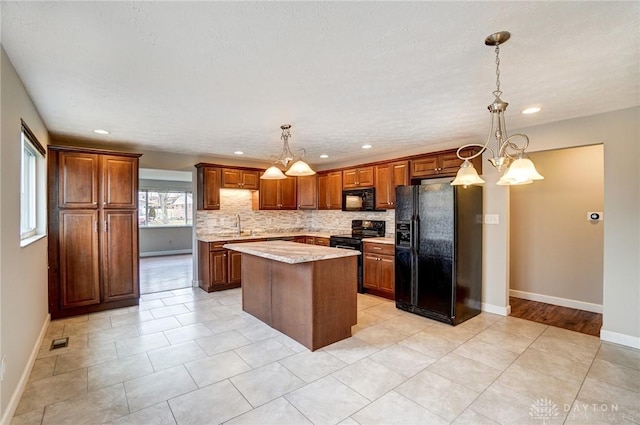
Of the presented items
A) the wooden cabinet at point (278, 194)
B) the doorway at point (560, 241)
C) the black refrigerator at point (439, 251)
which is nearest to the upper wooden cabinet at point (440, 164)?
the black refrigerator at point (439, 251)

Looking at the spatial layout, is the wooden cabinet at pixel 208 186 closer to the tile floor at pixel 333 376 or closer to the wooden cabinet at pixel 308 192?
the wooden cabinet at pixel 308 192

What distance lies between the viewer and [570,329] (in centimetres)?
356

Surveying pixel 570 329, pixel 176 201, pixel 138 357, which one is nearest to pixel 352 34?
pixel 138 357

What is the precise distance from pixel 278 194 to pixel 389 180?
2.39 meters

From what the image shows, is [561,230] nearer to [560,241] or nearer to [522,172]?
[560,241]

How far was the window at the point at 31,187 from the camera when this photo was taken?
3.10 m

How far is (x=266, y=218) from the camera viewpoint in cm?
656

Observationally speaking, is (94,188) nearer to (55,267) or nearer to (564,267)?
(55,267)

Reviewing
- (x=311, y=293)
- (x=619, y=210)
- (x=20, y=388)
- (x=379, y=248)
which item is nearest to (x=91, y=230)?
(x=20, y=388)

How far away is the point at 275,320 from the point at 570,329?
133 inches

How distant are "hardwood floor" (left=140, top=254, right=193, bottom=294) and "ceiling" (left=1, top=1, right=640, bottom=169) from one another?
3003 mm

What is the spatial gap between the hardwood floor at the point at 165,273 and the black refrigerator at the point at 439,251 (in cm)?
391

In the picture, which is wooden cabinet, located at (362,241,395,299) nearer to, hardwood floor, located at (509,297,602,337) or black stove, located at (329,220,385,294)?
black stove, located at (329,220,385,294)

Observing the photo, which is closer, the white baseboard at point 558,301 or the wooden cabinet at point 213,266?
the white baseboard at point 558,301
